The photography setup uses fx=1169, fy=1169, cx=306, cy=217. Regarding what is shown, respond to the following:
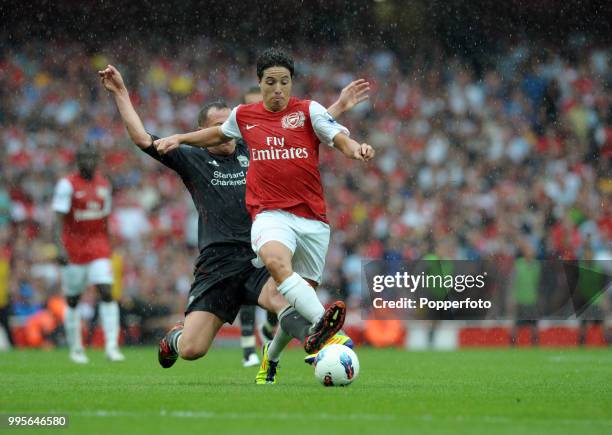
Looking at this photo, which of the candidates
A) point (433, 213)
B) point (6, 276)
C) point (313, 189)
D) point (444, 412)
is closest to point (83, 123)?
point (6, 276)

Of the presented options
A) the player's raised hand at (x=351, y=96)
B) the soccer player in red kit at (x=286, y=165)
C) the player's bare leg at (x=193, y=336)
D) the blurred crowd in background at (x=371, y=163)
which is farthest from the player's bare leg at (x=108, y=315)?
the player's raised hand at (x=351, y=96)

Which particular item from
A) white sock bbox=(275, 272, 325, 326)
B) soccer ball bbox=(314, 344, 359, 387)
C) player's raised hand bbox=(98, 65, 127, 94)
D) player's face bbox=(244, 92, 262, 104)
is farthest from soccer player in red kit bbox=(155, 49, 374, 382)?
player's face bbox=(244, 92, 262, 104)

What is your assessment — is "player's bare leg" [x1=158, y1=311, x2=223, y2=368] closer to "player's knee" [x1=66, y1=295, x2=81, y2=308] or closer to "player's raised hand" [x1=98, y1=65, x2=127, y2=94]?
"player's raised hand" [x1=98, y1=65, x2=127, y2=94]

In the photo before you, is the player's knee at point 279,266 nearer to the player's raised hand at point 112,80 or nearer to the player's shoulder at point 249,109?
the player's shoulder at point 249,109

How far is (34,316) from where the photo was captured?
59.9ft

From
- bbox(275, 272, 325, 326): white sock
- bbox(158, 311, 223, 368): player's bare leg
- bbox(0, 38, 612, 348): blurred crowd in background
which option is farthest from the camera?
bbox(0, 38, 612, 348): blurred crowd in background

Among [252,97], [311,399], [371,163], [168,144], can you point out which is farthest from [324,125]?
[371,163]

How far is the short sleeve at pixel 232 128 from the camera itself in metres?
8.08

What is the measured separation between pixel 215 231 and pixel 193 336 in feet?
2.75

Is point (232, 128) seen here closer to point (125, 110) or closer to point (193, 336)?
point (125, 110)

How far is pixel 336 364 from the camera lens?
7.49m

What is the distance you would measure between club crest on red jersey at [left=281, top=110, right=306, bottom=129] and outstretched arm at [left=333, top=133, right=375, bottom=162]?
1.08 ft

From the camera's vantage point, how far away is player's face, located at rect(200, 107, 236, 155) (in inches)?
353

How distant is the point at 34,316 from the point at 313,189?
37.2 ft
